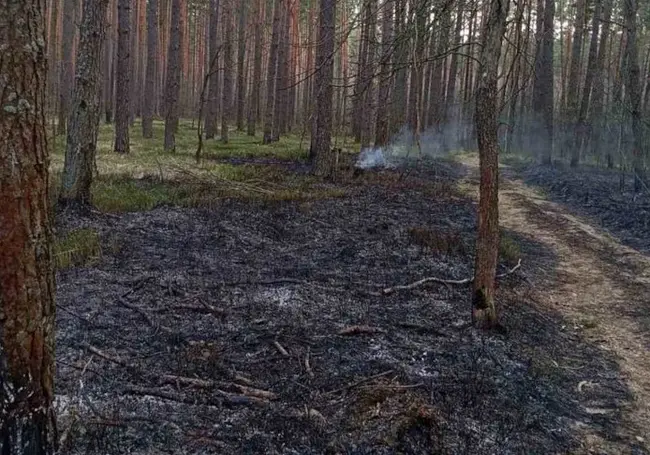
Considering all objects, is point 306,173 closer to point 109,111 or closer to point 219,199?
point 219,199

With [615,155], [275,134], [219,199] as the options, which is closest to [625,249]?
[219,199]

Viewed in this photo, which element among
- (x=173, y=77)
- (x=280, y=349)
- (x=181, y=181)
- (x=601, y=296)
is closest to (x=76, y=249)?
(x=280, y=349)

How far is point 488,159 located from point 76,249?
4.48 meters

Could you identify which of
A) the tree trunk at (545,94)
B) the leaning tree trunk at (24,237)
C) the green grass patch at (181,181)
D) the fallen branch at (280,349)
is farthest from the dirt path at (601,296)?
the tree trunk at (545,94)

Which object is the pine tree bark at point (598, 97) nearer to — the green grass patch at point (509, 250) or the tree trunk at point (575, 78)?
the tree trunk at point (575, 78)

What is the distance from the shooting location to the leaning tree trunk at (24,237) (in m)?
2.26

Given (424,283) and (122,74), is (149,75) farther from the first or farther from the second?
(424,283)

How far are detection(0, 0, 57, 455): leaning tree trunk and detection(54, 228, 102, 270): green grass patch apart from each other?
394 cm

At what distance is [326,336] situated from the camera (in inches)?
200

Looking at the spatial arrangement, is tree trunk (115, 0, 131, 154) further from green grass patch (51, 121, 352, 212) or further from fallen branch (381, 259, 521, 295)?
fallen branch (381, 259, 521, 295)

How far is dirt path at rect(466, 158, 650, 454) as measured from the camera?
14.4 feet

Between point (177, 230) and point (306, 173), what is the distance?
6.59 meters

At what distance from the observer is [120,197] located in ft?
31.0

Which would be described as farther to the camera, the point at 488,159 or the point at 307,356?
the point at 488,159
